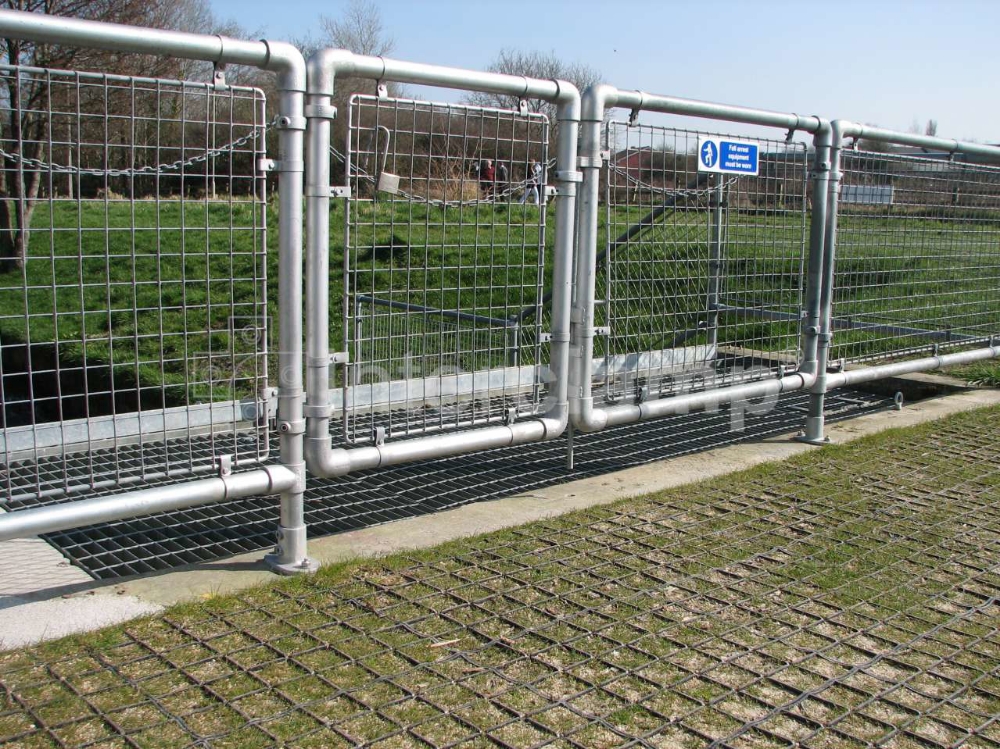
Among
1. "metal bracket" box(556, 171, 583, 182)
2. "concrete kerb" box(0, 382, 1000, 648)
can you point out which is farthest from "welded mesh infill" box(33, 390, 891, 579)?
"metal bracket" box(556, 171, 583, 182)

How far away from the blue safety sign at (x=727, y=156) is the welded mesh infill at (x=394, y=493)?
186 cm

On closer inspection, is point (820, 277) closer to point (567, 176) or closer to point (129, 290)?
point (567, 176)

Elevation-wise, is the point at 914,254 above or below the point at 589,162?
below

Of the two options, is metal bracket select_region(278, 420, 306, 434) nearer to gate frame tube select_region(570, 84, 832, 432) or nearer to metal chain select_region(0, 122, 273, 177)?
metal chain select_region(0, 122, 273, 177)

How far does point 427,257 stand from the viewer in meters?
5.84

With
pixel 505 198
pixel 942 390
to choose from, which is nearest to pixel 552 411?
pixel 505 198

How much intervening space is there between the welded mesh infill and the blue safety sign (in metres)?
1.86

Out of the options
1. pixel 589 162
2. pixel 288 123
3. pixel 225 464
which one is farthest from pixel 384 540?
pixel 589 162

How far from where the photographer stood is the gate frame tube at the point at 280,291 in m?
3.54

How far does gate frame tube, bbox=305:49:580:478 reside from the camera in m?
4.07

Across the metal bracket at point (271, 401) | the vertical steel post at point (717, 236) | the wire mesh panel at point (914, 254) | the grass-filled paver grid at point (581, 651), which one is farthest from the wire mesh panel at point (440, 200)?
the wire mesh panel at point (914, 254)

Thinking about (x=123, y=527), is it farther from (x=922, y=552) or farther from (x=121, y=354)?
(x=121, y=354)

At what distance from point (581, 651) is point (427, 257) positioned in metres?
2.94

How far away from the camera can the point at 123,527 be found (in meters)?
4.86
